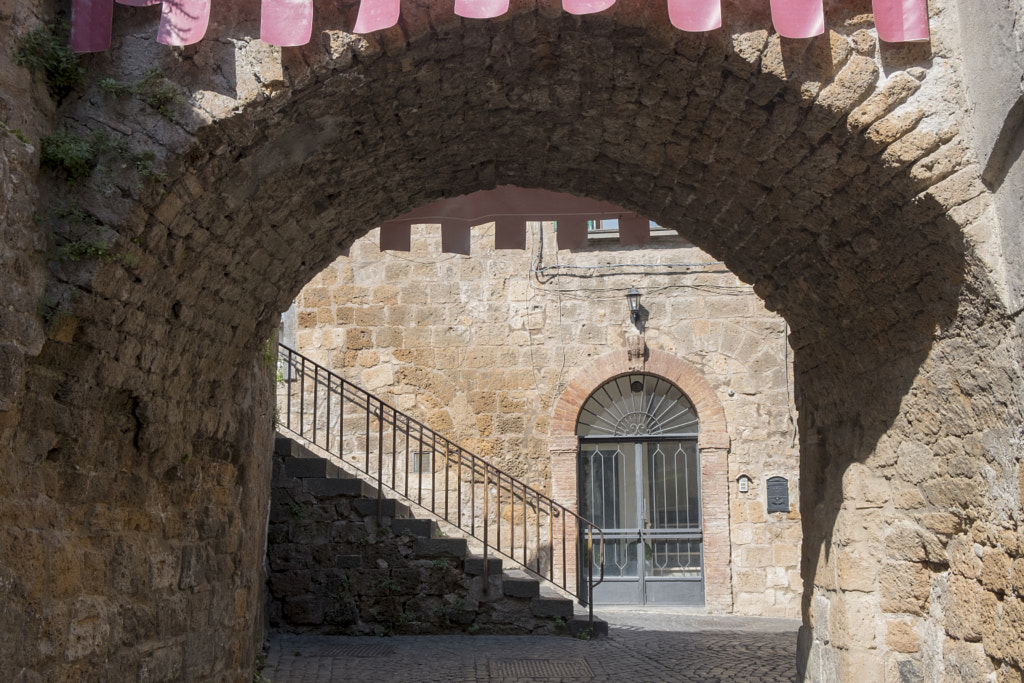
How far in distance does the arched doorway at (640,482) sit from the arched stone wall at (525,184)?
5.44 metres

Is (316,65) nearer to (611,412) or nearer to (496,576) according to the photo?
(496,576)

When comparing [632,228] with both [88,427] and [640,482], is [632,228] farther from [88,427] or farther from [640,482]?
[640,482]

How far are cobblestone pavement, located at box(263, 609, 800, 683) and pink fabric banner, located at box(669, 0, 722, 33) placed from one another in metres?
4.43

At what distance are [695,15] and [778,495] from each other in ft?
24.7

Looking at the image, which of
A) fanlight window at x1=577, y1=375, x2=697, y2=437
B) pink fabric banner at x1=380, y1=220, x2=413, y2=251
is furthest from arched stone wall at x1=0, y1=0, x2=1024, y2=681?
fanlight window at x1=577, y1=375, x2=697, y2=437

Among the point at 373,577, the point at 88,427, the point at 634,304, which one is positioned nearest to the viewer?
the point at 88,427

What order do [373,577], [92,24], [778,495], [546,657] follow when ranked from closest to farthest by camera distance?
1. [92,24]
2. [546,657]
3. [373,577]
4. [778,495]

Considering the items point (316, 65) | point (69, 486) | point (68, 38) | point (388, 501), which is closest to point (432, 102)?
point (316, 65)

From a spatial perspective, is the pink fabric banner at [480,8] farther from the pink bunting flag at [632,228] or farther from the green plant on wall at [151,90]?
the pink bunting flag at [632,228]

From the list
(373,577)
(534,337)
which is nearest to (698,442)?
(534,337)

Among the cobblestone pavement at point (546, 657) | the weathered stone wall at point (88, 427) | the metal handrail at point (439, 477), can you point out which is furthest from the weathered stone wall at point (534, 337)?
the weathered stone wall at point (88, 427)

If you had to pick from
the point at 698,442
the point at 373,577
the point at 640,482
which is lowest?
the point at 373,577

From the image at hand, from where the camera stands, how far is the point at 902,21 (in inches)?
128

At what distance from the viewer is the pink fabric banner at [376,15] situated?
3.20 metres
